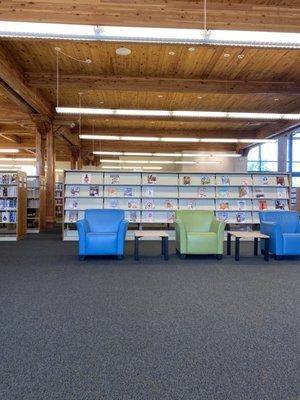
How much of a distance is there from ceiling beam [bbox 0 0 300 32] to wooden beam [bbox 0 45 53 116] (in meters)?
2.02

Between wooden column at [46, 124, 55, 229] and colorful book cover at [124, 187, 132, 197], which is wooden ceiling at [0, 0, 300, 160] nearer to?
wooden column at [46, 124, 55, 229]

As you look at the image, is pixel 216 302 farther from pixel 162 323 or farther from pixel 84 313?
pixel 84 313

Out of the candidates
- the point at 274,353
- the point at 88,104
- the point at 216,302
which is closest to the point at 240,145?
the point at 88,104

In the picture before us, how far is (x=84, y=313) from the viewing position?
3.47m

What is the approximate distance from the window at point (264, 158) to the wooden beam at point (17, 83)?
13.2 metres

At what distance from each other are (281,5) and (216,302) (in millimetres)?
4416

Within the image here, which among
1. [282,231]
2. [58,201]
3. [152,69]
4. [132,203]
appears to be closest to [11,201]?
[132,203]

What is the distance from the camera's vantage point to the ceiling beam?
16.1 feet

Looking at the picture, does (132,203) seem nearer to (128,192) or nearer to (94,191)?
(128,192)

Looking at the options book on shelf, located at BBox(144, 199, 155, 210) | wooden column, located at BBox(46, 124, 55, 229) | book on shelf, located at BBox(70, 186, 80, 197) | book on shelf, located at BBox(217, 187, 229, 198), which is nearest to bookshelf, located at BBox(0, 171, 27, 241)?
book on shelf, located at BBox(70, 186, 80, 197)

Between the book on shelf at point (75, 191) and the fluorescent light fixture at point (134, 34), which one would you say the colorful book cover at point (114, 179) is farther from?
the fluorescent light fixture at point (134, 34)

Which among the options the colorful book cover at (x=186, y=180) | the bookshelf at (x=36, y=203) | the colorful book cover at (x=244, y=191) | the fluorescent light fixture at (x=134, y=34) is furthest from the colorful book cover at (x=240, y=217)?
the bookshelf at (x=36, y=203)

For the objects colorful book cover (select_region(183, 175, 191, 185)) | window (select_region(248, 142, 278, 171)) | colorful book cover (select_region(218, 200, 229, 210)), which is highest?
window (select_region(248, 142, 278, 171))

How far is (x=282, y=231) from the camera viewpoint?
6711 millimetres
